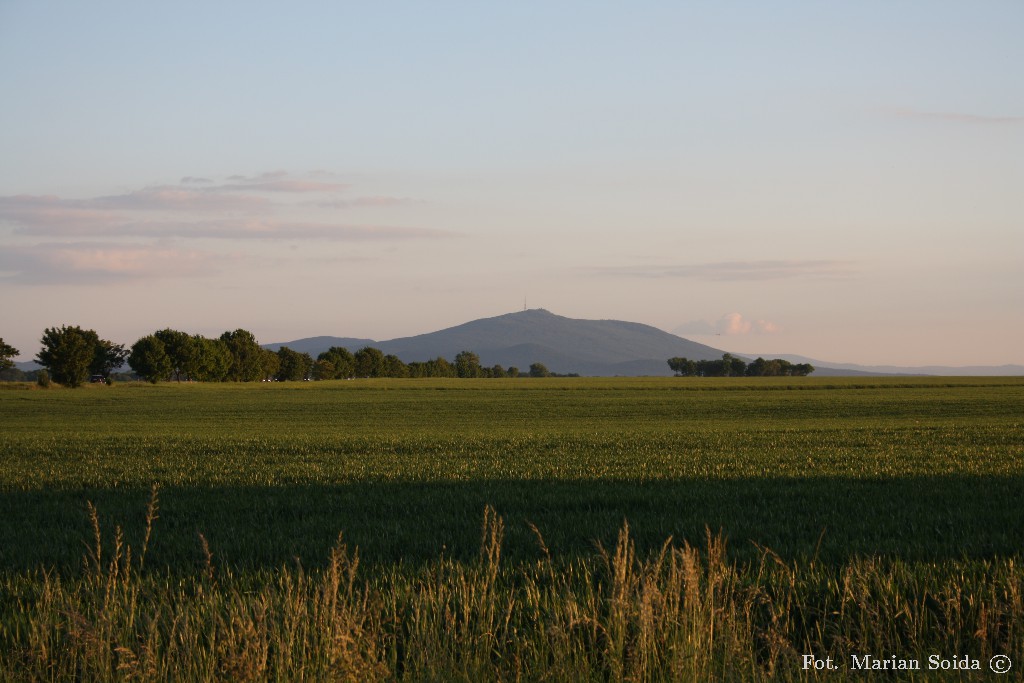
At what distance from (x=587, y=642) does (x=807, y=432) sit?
32.2m

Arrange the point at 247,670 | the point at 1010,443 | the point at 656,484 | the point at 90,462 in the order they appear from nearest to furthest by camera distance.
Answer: the point at 247,670
the point at 656,484
the point at 90,462
the point at 1010,443

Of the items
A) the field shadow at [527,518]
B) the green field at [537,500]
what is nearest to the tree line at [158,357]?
the green field at [537,500]

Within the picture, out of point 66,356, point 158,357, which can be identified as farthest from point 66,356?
point 158,357

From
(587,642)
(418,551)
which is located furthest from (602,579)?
(418,551)

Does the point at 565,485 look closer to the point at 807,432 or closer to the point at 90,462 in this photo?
the point at 90,462

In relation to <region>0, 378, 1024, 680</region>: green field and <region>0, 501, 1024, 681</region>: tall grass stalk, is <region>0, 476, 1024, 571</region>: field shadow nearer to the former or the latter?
<region>0, 378, 1024, 680</region>: green field

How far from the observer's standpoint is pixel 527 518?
15.2m

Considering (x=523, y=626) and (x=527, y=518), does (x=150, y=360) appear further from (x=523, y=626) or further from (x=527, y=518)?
(x=523, y=626)

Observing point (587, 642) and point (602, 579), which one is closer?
point (587, 642)

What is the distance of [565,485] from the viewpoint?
1984 centimetres

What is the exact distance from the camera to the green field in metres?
11.1

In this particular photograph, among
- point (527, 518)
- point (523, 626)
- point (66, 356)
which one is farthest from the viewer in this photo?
point (66, 356)

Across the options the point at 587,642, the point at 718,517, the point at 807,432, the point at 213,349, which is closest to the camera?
the point at 587,642

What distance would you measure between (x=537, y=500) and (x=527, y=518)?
1991mm
